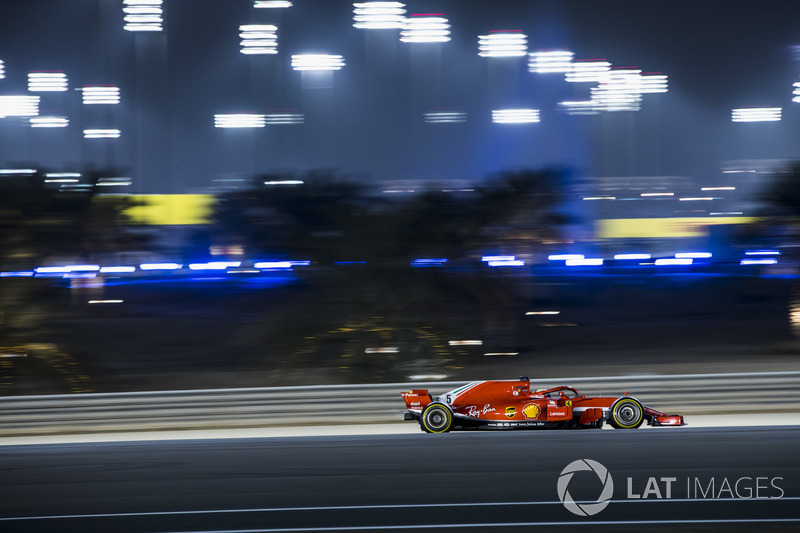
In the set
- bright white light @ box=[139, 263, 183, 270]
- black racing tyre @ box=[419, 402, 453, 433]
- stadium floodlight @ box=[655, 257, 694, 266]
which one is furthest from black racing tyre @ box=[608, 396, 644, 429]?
stadium floodlight @ box=[655, 257, 694, 266]

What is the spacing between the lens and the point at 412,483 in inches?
306

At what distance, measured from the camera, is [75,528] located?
6645mm

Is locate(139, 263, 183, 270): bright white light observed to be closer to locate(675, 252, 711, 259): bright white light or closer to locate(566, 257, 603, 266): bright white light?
locate(566, 257, 603, 266): bright white light

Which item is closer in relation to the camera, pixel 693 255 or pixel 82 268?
pixel 82 268

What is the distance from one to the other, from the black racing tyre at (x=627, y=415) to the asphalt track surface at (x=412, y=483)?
0.50 ft

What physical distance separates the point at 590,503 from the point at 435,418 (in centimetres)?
378

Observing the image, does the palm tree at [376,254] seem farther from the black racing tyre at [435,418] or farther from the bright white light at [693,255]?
the bright white light at [693,255]

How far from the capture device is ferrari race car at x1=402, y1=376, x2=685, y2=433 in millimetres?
10133

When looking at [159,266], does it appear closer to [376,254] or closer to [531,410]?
[376,254]

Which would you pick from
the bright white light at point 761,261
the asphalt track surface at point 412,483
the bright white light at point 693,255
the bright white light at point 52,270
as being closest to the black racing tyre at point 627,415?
the asphalt track surface at point 412,483

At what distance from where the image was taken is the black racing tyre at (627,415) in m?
10.2

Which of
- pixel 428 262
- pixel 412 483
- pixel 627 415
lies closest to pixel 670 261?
pixel 428 262

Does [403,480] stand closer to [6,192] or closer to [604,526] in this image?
[604,526]

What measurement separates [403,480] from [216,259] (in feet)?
48.7
